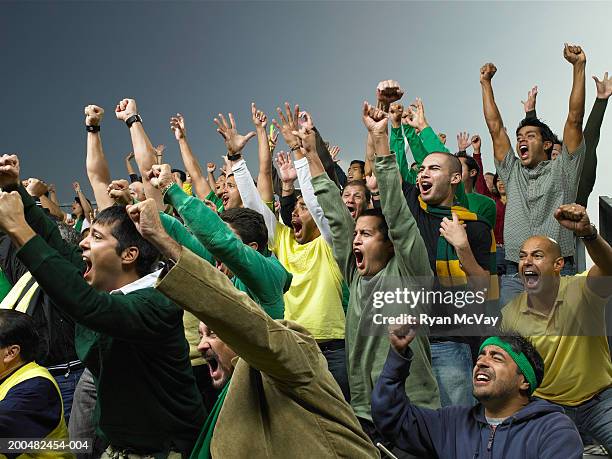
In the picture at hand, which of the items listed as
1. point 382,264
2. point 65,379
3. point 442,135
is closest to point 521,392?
point 382,264

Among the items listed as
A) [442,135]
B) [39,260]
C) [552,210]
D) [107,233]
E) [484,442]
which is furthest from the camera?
[442,135]

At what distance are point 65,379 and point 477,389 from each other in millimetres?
1738

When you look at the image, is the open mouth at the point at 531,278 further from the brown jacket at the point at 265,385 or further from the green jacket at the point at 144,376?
the brown jacket at the point at 265,385

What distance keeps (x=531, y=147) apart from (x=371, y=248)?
1558mm

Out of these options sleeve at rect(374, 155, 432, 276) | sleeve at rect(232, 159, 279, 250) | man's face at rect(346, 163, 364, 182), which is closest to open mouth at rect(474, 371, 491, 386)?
sleeve at rect(374, 155, 432, 276)

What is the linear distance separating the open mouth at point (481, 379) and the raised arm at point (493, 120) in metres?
2.03

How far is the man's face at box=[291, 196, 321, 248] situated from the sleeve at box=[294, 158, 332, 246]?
0.51 feet

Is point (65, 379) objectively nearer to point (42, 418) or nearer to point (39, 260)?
point (42, 418)

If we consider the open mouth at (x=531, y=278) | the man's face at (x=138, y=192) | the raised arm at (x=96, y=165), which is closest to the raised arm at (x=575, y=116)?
the open mouth at (x=531, y=278)

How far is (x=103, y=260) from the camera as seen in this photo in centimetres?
271

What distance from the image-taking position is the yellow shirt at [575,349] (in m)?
3.55

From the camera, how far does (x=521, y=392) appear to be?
3031mm

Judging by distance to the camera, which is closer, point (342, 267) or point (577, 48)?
point (342, 267)

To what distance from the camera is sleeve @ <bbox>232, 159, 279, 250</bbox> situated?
4.14m
